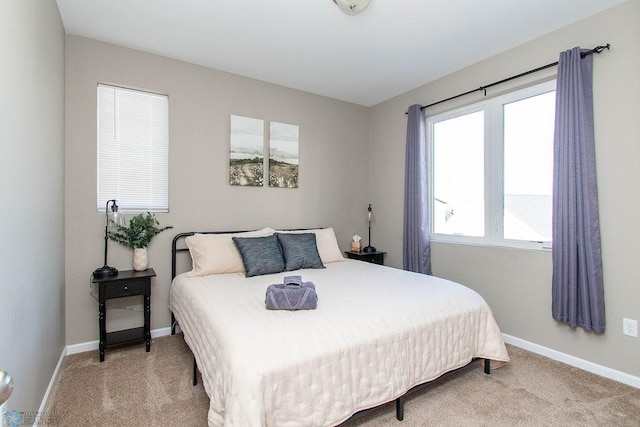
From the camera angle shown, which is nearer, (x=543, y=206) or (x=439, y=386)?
(x=439, y=386)

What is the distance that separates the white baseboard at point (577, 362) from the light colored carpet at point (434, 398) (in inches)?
2.4

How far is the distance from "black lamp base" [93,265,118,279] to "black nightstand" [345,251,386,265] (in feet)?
8.49

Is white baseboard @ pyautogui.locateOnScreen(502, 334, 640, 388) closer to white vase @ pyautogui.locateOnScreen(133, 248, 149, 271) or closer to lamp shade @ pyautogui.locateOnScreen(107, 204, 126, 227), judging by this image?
white vase @ pyautogui.locateOnScreen(133, 248, 149, 271)

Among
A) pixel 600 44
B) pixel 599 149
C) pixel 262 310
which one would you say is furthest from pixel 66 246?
pixel 600 44

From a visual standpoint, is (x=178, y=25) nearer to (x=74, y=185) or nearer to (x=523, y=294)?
(x=74, y=185)

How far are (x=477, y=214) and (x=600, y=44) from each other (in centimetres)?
163

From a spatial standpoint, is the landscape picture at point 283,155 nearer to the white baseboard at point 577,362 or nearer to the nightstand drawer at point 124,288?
the nightstand drawer at point 124,288

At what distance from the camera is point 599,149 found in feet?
7.77

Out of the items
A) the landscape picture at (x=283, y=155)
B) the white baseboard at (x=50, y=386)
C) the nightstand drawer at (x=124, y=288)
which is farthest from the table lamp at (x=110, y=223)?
the landscape picture at (x=283, y=155)

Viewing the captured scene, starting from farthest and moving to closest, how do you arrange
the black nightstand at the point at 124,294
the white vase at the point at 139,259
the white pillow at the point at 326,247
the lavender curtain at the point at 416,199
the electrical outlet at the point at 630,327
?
the lavender curtain at the point at 416,199 → the white pillow at the point at 326,247 → the white vase at the point at 139,259 → the black nightstand at the point at 124,294 → the electrical outlet at the point at 630,327

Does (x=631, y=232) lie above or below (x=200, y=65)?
below

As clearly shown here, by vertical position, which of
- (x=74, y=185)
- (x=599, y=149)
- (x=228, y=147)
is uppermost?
(x=228, y=147)

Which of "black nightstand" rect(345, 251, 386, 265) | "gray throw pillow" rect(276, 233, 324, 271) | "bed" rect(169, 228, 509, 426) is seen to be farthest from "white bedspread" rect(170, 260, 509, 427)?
"black nightstand" rect(345, 251, 386, 265)

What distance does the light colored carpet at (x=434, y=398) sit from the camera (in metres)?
1.82
